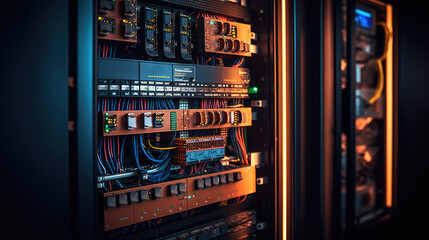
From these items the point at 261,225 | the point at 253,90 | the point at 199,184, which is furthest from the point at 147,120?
the point at 261,225

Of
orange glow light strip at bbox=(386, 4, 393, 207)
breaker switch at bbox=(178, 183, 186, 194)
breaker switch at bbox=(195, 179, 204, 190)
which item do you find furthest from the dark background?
orange glow light strip at bbox=(386, 4, 393, 207)

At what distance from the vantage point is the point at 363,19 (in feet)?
9.53

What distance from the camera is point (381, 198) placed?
295cm

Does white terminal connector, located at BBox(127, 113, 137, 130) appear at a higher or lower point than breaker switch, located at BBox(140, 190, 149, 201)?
higher

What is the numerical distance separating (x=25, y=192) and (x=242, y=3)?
1.69m

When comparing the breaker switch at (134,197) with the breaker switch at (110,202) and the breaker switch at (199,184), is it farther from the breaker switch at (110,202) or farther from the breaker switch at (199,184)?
the breaker switch at (199,184)

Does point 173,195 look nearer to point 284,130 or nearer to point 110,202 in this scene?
point 110,202

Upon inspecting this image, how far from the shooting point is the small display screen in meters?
2.85

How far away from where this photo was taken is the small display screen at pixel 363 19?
112 inches

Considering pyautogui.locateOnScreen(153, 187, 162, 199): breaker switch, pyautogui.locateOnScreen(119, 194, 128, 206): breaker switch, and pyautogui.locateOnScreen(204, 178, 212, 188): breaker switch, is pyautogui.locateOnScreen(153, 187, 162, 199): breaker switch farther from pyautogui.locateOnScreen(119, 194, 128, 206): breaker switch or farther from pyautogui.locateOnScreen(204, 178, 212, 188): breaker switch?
pyautogui.locateOnScreen(204, 178, 212, 188): breaker switch

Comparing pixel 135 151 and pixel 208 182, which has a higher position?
pixel 135 151

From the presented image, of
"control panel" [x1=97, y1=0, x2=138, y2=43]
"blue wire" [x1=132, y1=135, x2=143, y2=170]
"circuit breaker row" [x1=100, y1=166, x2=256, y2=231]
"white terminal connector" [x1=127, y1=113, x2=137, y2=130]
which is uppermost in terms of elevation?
"control panel" [x1=97, y1=0, x2=138, y2=43]

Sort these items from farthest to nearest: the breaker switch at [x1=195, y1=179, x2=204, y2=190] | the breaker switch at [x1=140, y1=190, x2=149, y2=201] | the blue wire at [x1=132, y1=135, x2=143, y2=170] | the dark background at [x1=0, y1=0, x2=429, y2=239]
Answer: the breaker switch at [x1=195, y1=179, x2=204, y2=190] < the blue wire at [x1=132, y1=135, x2=143, y2=170] < the breaker switch at [x1=140, y1=190, x2=149, y2=201] < the dark background at [x1=0, y1=0, x2=429, y2=239]

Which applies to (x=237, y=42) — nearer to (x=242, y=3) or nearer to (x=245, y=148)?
(x=242, y=3)
